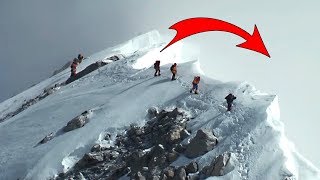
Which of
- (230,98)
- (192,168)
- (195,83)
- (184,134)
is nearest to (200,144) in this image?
(192,168)

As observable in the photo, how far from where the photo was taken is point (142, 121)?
135ft

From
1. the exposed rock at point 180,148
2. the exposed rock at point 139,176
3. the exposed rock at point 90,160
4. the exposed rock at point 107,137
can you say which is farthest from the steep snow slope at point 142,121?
the exposed rock at point 139,176

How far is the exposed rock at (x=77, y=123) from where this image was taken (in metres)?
42.4

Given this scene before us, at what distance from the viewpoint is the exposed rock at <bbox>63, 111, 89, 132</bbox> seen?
42.4 metres

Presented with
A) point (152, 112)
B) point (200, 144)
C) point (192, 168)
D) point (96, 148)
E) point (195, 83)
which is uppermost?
point (195, 83)

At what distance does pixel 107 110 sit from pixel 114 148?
18.2 ft

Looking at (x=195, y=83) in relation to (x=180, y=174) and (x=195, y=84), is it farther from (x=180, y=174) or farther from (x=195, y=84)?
(x=180, y=174)

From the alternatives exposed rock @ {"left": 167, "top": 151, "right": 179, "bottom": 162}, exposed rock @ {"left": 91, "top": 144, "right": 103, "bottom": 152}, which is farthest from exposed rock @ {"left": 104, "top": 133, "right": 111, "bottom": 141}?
exposed rock @ {"left": 167, "top": 151, "right": 179, "bottom": 162}

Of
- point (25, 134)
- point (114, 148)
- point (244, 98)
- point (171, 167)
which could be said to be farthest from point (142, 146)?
point (25, 134)

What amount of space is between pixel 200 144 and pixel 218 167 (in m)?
2.91

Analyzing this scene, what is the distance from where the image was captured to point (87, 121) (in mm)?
42844

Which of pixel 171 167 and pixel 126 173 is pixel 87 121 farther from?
pixel 171 167

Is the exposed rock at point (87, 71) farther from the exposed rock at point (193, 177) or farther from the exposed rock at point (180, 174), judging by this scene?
the exposed rock at point (193, 177)

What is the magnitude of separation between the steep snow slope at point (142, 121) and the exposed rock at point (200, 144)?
18.1 inches
